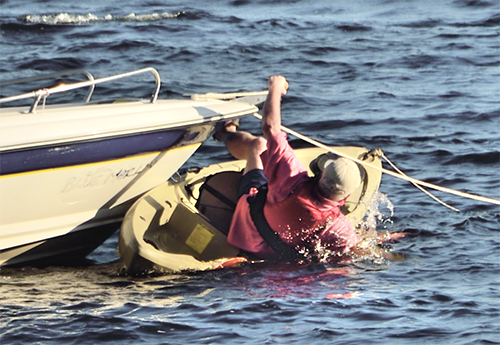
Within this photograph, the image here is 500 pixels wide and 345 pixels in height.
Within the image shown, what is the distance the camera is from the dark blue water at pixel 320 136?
4.32 meters

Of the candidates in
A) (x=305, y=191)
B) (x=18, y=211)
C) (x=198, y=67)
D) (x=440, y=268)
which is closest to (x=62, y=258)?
(x=18, y=211)

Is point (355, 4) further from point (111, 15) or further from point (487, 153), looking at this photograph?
point (487, 153)

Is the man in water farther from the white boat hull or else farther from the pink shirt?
the white boat hull

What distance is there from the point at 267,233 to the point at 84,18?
9.90m

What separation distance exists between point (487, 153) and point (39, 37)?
7983 mm

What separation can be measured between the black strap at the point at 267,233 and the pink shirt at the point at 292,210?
0.12 feet

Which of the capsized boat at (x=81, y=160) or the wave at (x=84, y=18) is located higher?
the wave at (x=84, y=18)

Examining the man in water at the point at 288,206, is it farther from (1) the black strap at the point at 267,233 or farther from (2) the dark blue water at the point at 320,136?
(2) the dark blue water at the point at 320,136

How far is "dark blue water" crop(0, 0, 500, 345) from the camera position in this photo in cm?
432

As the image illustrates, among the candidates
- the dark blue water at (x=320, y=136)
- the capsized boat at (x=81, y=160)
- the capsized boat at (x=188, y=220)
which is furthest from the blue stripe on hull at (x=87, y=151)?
the dark blue water at (x=320, y=136)

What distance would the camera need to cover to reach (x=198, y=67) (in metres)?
11.0

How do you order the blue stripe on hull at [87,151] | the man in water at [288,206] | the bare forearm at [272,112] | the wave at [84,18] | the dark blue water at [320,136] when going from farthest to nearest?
the wave at [84,18] < the bare forearm at [272,112] < the man in water at [288,206] < the blue stripe on hull at [87,151] < the dark blue water at [320,136]

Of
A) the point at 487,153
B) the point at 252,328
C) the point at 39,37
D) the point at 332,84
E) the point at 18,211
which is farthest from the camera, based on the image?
the point at 39,37

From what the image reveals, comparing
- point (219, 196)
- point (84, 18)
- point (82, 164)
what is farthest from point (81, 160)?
point (84, 18)
